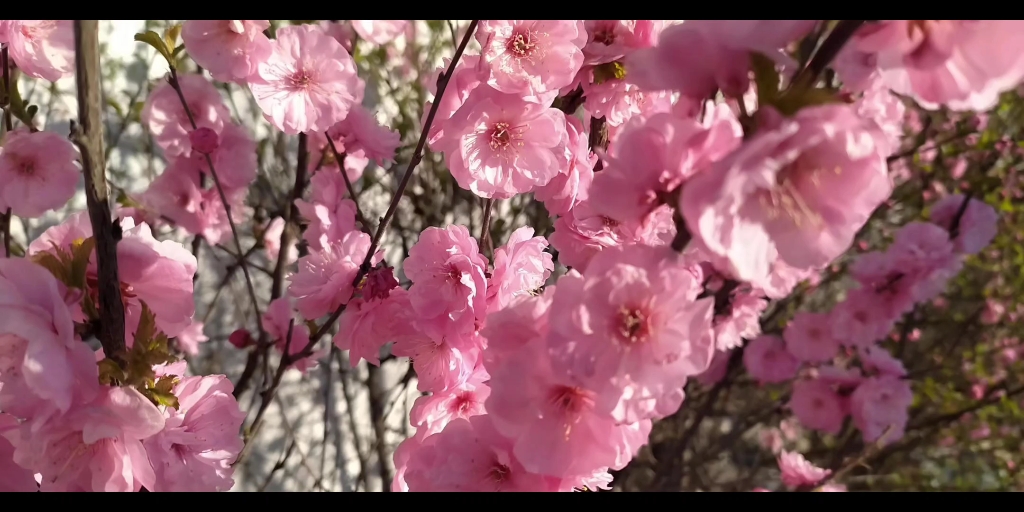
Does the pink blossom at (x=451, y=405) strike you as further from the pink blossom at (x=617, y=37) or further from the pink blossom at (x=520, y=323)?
the pink blossom at (x=617, y=37)

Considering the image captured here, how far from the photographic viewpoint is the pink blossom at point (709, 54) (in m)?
0.31

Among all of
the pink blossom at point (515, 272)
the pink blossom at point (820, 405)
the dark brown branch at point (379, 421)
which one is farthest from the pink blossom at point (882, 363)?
the dark brown branch at point (379, 421)

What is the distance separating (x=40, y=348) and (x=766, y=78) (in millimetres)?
502

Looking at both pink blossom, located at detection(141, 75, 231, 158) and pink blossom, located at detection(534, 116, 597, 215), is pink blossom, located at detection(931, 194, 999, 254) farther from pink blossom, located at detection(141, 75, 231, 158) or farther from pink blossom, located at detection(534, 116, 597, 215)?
pink blossom, located at detection(141, 75, 231, 158)

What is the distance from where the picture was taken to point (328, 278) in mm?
641

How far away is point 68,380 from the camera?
1.32 ft

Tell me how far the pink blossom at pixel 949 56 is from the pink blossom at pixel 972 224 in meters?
1.02

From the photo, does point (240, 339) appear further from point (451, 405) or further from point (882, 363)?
point (882, 363)

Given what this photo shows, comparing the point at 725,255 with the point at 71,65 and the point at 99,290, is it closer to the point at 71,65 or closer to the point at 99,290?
the point at 99,290

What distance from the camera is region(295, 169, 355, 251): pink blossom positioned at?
2.64 feet

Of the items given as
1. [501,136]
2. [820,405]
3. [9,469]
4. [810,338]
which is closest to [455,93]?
[501,136]
